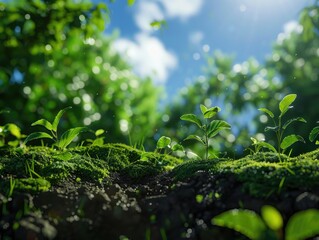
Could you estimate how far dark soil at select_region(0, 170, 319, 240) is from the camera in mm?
1878

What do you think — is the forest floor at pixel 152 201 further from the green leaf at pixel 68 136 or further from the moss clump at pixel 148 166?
the green leaf at pixel 68 136

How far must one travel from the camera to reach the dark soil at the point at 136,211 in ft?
6.16

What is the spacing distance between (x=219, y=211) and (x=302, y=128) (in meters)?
14.9

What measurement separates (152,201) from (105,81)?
12298 millimetres

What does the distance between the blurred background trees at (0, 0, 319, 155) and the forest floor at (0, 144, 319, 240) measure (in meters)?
1.48

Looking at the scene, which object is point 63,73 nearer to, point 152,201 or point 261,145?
point 261,145

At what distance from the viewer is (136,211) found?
2109mm

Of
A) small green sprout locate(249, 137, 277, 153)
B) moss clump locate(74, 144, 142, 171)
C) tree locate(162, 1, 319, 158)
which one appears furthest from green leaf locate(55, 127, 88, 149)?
tree locate(162, 1, 319, 158)

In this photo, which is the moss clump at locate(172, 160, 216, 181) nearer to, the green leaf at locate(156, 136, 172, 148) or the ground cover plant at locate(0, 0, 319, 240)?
the ground cover plant at locate(0, 0, 319, 240)

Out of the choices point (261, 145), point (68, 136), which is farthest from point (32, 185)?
point (261, 145)

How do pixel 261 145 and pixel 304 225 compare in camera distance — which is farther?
pixel 261 145

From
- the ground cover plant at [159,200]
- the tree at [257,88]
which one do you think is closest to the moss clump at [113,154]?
the ground cover plant at [159,200]

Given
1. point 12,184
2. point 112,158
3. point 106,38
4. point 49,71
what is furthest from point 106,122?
point 12,184

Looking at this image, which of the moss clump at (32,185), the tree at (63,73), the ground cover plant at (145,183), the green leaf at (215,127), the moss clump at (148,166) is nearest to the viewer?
the ground cover plant at (145,183)
